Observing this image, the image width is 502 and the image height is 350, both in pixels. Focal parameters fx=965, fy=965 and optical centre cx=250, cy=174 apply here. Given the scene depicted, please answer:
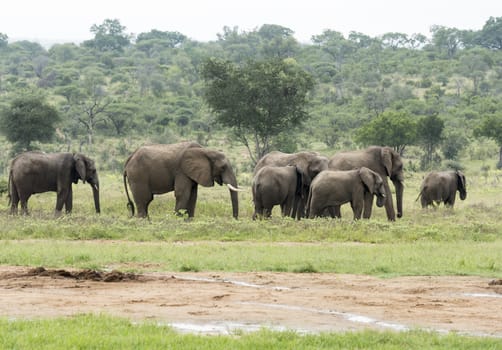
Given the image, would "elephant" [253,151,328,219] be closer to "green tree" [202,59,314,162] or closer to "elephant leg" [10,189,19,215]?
→ "elephant leg" [10,189,19,215]

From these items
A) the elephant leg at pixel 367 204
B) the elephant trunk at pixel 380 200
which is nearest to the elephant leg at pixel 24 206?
the elephant leg at pixel 367 204

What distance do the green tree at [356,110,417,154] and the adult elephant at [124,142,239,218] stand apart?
25.8 meters

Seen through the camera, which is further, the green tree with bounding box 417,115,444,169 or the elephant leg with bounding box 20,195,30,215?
the green tree with bounding box 417,115,444,169

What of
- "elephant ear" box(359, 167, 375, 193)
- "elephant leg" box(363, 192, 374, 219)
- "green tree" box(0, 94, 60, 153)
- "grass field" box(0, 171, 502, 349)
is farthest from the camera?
"green tree" box(0, 94, 60, 153)

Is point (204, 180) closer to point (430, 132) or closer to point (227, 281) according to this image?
point (227, 281)

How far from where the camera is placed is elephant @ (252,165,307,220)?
69.5ft

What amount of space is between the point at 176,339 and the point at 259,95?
3136 cm

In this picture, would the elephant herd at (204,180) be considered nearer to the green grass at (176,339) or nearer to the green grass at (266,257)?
the green grass at (266,257)

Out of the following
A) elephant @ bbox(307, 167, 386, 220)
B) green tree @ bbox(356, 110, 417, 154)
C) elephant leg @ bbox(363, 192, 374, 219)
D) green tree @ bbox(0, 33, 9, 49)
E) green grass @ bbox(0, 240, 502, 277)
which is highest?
green tree @ bbox(0, 33, 9, 49)

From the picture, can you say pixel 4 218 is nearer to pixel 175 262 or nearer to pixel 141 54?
pixel 175 262

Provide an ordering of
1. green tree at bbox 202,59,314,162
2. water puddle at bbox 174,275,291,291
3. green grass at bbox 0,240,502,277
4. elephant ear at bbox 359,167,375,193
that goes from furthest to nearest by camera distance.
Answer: green tree at bbox 202,59,314,162, elephant ear at bbox 359,167,375,193, green grass at bbox 0,240,502,277, water puddle at bbox 174,275,291,291

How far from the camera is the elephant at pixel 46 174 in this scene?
72.6 ft

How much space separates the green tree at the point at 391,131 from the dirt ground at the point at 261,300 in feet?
113

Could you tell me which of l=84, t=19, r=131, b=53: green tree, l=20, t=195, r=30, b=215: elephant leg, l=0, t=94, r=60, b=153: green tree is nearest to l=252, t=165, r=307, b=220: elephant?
l=20, t=195, r=30, b=215: elephant leg
